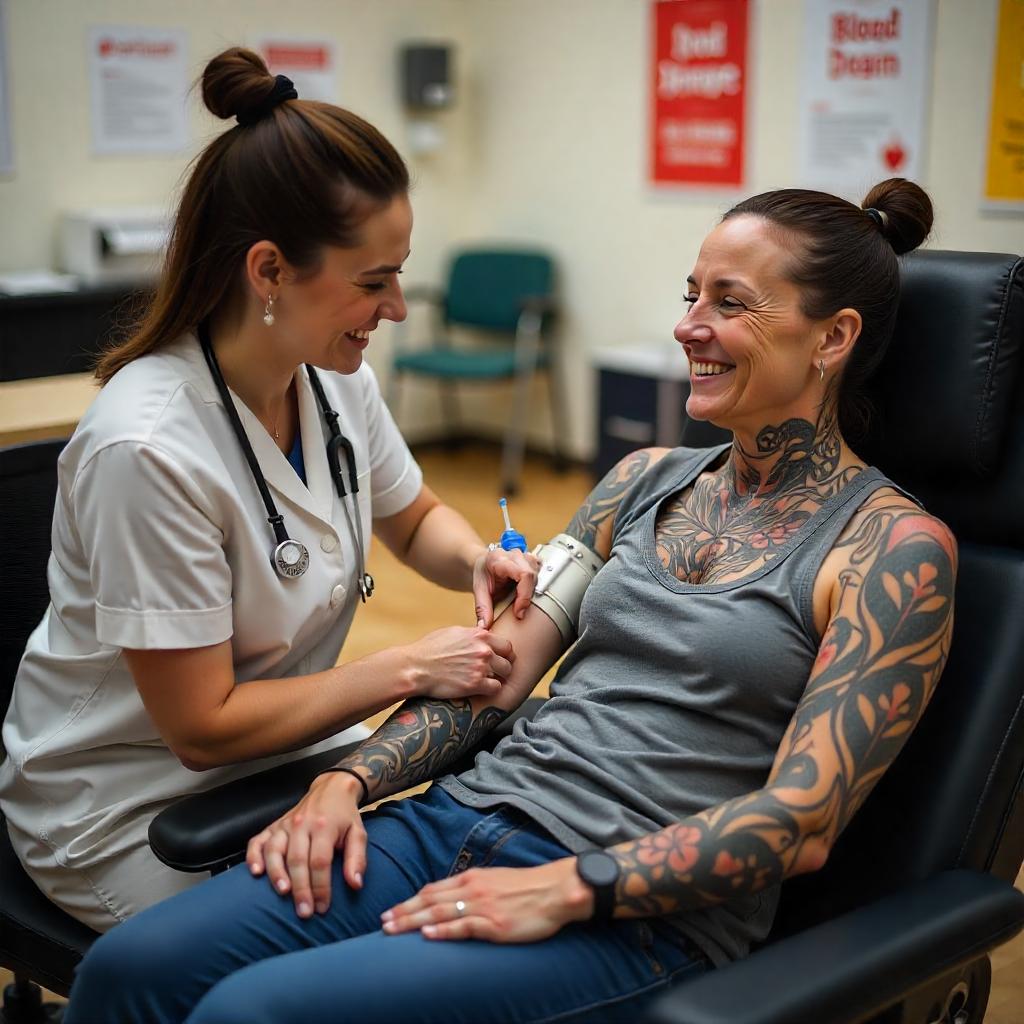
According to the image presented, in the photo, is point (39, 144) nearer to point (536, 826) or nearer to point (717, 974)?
point (536, 826)

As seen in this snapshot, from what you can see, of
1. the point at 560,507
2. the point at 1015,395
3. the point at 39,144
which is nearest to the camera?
the point at 1015,395

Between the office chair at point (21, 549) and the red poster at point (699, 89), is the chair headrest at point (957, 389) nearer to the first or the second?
the office chair at point (21, 549)

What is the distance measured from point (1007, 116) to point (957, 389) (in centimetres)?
263

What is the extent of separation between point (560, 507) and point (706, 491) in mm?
3250

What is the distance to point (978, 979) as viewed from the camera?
1.39 meters

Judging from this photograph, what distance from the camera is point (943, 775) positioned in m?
1.43

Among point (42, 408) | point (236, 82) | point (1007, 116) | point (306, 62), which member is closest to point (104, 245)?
point (306, 62)

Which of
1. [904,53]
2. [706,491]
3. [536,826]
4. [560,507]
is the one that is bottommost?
[560,507]

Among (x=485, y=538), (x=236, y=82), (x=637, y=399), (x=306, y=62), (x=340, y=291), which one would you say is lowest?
(x=485, y=538)

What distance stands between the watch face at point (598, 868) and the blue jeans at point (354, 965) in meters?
0.07

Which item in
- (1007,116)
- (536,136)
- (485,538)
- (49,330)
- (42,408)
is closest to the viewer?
(42,408)

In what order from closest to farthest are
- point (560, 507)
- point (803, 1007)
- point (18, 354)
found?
point (803, 1007), point (18, 354), point (560, 507)

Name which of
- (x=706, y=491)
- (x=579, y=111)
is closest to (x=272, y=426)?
(x=706, y=491)

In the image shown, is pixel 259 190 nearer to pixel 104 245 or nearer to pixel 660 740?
pixel 660 740
